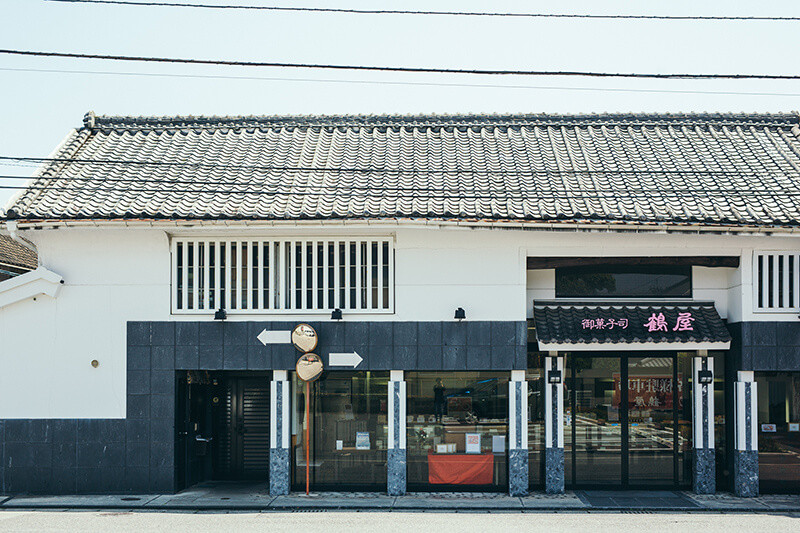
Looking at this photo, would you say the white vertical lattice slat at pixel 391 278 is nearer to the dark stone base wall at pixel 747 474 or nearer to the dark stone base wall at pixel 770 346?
the dark stone base wall at pixel 770 346

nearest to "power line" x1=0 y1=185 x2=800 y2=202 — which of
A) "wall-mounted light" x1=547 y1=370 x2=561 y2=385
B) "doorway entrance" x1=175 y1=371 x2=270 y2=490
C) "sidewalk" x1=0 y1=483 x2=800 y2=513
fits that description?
"wall-mounted light" x1=547 y1=370 x2=561 y2=385

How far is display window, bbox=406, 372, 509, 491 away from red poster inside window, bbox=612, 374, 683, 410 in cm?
223

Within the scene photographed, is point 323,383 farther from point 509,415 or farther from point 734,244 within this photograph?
point 734,244

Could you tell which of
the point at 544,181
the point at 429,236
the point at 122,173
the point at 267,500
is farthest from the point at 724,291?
the point at 122,173

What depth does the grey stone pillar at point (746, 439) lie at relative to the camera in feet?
49.7

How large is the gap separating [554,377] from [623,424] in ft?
5.43

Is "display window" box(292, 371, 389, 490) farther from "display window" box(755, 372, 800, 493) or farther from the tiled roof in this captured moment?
"display window" box(755, 372, 800, 493)

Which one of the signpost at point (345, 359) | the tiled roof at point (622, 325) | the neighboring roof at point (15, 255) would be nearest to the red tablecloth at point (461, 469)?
the signpost at point (345, 359)

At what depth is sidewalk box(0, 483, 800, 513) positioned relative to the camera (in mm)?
14266

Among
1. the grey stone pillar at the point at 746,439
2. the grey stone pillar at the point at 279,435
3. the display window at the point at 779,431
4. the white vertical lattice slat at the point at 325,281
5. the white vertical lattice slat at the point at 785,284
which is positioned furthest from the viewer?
the white vertical lattice slat at the point at 325,281

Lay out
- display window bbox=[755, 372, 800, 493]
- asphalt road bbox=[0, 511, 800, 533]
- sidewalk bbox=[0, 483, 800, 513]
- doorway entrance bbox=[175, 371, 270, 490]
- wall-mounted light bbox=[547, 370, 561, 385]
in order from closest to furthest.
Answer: asphalt road bbox=[0, 511, 800, 533]
sidewalk bbox=[0, 483, 800, 513]
display window bbox=[755, 372, 800, 493]
wall-mounted light bbox=[547, 370, 561, 385]
doorway entrance bbox=[175, 371, 270, 490]

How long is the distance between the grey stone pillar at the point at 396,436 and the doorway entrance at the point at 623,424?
317 centimetres

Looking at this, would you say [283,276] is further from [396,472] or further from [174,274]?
[396,472]

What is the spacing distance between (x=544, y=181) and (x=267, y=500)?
8198mm
